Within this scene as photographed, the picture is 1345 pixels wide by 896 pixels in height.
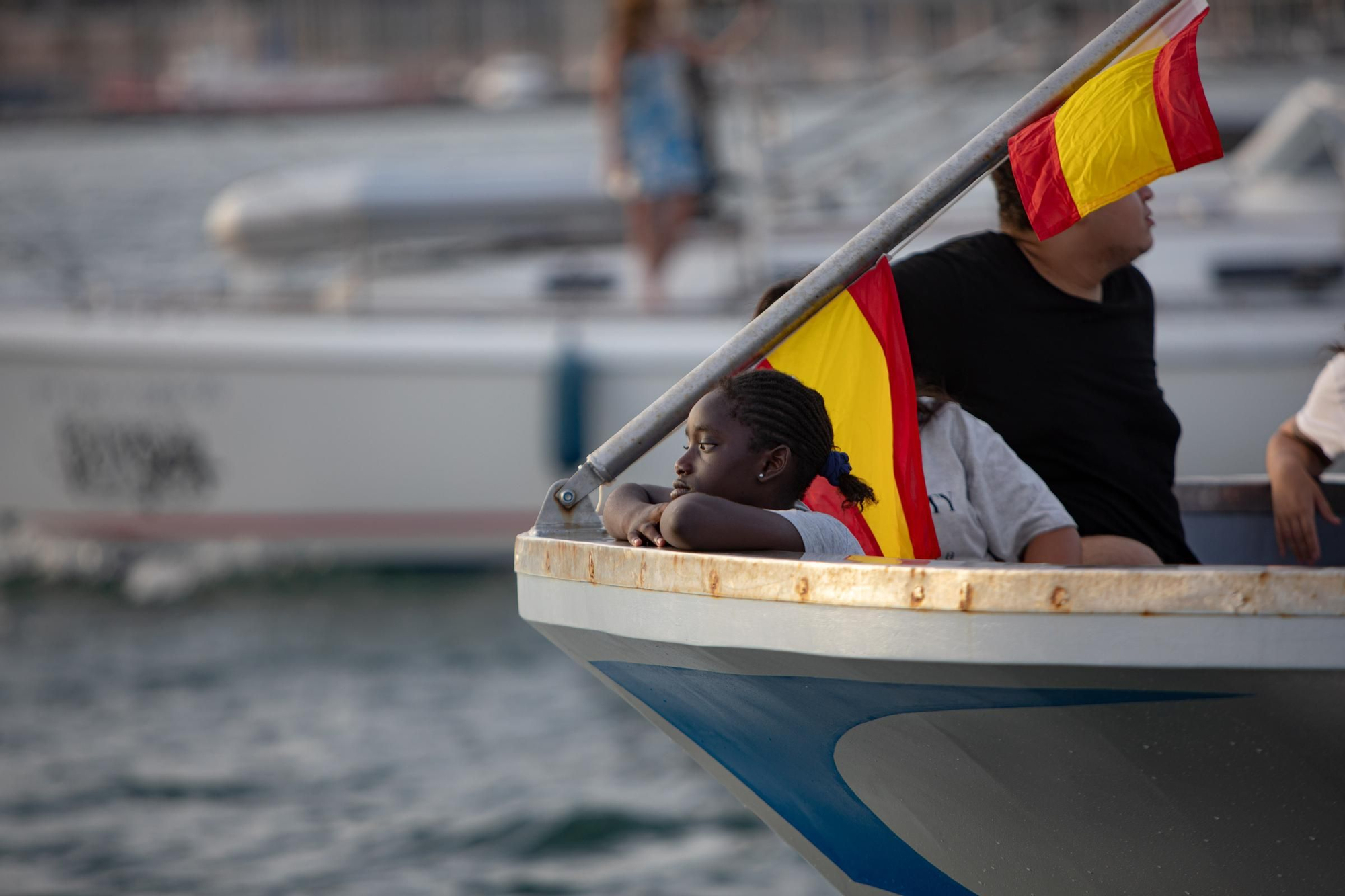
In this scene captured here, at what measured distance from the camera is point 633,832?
4.77 m

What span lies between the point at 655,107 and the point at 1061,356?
5.05m

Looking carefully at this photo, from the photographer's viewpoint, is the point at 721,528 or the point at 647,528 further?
the point at 647,528

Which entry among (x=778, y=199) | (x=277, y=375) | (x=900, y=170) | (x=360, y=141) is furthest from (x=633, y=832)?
(x=360, y=141)

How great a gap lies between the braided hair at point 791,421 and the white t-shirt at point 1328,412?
981mm

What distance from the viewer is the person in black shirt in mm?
2477

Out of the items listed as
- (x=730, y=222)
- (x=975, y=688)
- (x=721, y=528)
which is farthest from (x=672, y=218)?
(x=975, y=688)

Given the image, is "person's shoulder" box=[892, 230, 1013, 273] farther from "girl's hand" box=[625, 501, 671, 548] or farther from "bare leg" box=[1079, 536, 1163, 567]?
"girl's hand" box=[625, 501, 671, 548]

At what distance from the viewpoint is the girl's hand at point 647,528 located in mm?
2111

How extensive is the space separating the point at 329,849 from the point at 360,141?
145 feet

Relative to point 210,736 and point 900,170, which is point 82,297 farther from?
point 900,170

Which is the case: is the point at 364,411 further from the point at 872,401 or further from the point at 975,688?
the point at 975,688

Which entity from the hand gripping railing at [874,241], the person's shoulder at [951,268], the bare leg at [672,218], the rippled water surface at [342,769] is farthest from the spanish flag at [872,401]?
the bare leg at [672,218]

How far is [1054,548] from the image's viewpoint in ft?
7.70

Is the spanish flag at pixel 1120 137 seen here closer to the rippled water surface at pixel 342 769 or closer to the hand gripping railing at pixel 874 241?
the hand gripping railing at pixel 874 241
